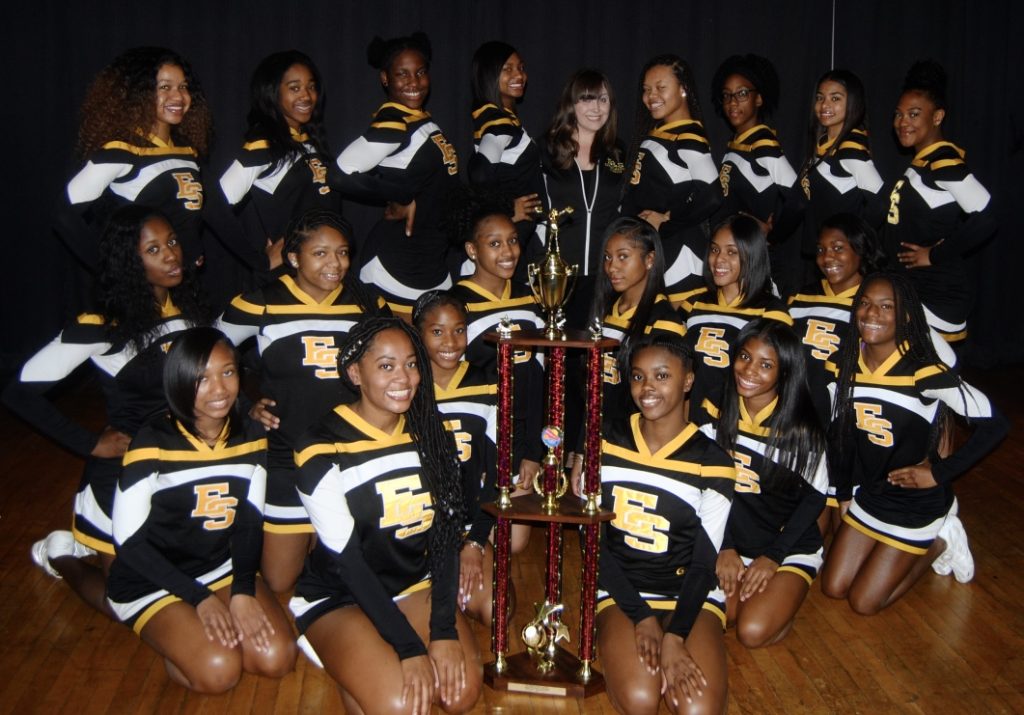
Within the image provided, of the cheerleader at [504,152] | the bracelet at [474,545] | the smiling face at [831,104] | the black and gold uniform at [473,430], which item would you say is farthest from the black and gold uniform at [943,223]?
the bracelet at [474,545]

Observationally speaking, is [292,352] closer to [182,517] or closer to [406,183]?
[182,517]

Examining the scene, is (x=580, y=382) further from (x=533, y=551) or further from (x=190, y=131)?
(x=190, y=131)

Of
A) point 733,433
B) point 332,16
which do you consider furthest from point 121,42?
point 733,433

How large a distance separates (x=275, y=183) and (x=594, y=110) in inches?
50.9

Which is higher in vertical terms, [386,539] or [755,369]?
[755,369]

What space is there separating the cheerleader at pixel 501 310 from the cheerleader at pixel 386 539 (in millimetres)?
785

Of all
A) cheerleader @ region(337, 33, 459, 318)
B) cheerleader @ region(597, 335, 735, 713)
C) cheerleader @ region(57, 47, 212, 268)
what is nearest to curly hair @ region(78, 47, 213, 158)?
cheerleader @ region(57, 47, 212, 268)

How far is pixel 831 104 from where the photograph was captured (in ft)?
14.8

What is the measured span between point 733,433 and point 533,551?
97 cm

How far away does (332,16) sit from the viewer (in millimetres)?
5973

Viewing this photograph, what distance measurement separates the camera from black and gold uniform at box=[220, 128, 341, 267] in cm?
404

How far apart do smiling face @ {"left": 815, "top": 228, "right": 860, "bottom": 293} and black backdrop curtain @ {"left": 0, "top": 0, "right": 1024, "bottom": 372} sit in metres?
2.59

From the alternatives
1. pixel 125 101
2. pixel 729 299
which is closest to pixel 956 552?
pixel 729 299

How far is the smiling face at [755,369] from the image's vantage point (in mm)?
3264
